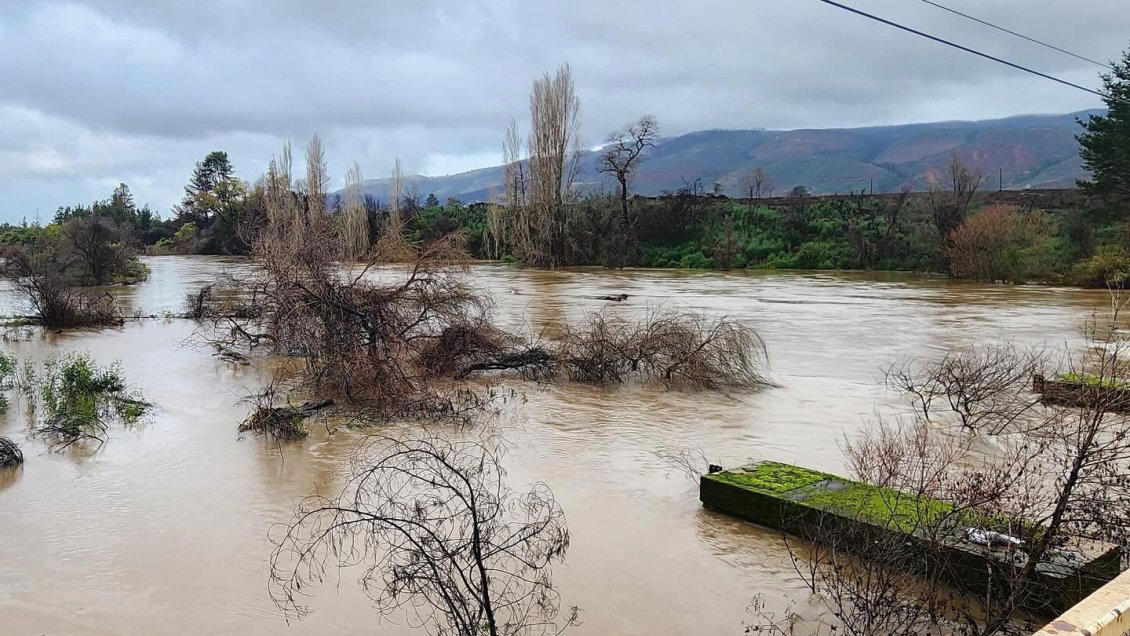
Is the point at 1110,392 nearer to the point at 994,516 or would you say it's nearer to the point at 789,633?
the point at 994,516

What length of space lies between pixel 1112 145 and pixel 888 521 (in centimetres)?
4060

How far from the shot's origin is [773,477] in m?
7.87

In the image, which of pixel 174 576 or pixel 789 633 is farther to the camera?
pixel 174 576

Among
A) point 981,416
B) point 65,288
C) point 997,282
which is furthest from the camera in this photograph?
point 997,282

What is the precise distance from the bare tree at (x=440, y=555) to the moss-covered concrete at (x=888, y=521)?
5.66 ft

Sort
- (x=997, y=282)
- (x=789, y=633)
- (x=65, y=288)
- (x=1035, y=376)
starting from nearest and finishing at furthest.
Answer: (x=789, y=633)
(x=1035, y=376)
(x=65, y=288)
(x=997, y=282)

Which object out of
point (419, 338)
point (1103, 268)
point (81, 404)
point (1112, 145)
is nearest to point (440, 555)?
point (81, 404)

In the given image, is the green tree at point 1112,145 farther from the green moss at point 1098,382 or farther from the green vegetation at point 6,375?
the green vegetation at point 6,375

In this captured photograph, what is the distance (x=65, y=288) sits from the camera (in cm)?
2200

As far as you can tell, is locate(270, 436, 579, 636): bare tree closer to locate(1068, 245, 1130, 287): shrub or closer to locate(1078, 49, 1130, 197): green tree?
locate(1068, 245, 1130, 287): shrub

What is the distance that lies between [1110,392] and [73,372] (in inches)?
510

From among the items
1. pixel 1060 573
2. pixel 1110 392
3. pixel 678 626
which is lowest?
pixel 678 626

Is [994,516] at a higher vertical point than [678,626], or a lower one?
higher

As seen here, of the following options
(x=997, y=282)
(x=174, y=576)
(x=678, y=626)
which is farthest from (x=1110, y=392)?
(x=997, y=282)
